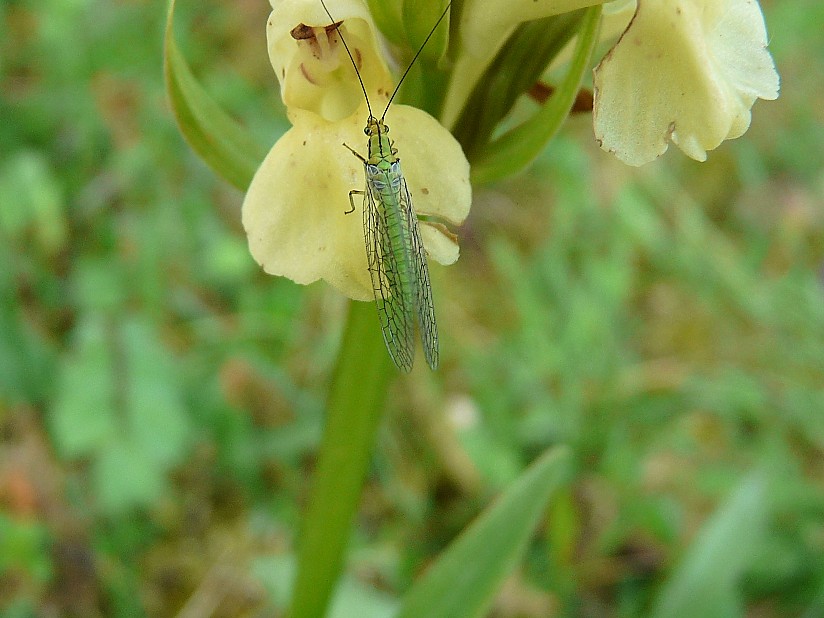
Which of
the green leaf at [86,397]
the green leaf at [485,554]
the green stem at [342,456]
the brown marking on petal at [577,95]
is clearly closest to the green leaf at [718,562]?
the green leaf at [485,554]

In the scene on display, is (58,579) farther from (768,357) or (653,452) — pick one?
(768,357)

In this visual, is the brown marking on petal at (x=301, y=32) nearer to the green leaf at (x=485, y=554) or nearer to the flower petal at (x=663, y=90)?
the flower petal at (x=663, y=90)

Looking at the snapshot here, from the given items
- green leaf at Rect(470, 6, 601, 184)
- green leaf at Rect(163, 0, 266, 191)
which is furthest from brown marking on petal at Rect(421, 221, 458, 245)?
green leaf at Rect(163, 0, 266, 191)

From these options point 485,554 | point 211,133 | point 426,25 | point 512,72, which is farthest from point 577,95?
point 485,554

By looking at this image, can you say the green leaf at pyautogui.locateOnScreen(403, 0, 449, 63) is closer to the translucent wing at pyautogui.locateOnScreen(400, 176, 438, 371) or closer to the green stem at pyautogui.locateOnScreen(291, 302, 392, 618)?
the translucent wing at pyautogui.locateOnScreen(400, 176, 438, 371)

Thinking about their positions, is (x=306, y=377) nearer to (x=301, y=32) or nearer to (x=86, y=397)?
(x=86, y=397)
